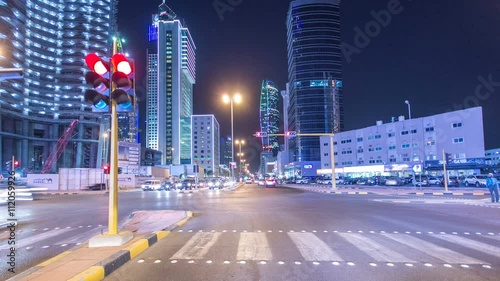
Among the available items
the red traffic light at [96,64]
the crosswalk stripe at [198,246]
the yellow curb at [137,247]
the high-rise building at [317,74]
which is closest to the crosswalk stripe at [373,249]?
the crosswalk stripe at [198,246]

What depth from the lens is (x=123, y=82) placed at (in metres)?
8.12

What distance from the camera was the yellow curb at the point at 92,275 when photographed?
17.5ft

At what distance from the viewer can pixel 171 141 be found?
633ft

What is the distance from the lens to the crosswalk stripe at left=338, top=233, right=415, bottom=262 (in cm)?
712

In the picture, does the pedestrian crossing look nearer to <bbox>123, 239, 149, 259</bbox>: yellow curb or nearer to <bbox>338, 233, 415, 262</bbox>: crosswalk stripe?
<bbox>338, 233, 415, 262</bbox>: crosswalk stripe

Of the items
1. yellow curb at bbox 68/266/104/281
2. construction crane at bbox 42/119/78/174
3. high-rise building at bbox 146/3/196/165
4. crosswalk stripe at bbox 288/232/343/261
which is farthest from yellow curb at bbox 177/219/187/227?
high-rise building at bbox 146/3/196/165

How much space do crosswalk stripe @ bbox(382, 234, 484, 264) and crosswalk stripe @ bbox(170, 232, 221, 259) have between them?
15.2ft

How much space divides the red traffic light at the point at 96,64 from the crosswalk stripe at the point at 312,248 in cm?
587

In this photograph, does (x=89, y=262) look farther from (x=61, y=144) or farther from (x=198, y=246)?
(x=61, y=144)

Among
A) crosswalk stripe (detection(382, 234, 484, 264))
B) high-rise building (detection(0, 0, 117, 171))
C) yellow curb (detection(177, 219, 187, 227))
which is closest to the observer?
crosswalk stripe (detection(382, 234, 484, 264))

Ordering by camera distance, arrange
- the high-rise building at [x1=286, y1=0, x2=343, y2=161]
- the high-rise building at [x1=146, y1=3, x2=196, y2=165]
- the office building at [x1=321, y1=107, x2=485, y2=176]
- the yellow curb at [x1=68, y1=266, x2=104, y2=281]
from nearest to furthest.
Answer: the yellow curb at [x1=68, y1=266, x2=104, y2=281]
the office building at [x1=321, y1=107, x2=485, y2=176]
the high-rise building at [x1=286, y1=0, x2=343, y2=161]
the high-rise building at [x1=146, y1=3, x2=196, y2=165]

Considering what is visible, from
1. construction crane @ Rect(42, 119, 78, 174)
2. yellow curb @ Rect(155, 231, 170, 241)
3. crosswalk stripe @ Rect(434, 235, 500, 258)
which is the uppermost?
construction crane @ Rect(42, 119, 78, 174)

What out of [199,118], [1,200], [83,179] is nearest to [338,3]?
[199,118]

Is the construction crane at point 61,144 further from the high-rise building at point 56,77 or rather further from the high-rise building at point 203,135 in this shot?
the high-rise building at point 203,135
